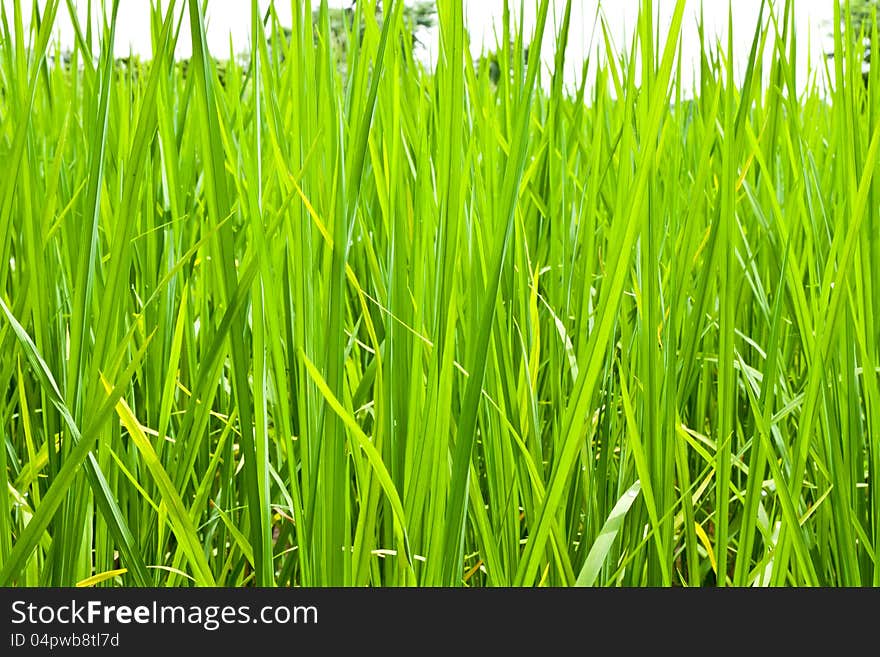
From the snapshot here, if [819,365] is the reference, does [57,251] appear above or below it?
above

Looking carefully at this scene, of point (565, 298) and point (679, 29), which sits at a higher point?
point (679, 29)

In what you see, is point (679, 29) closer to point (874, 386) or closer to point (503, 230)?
point (503, 230)

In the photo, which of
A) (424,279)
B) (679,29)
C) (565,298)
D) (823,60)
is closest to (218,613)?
(424,279)

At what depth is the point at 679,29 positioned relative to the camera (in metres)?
0.53

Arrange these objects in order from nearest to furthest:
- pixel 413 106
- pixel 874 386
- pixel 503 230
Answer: pixel 503 230 < pixel 874 386 < pixel 413 106

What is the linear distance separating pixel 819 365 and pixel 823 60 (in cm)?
60

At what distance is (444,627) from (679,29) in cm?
46

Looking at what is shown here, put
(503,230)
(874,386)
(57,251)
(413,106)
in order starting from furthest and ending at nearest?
1. (413,106)
2. (57,251)
3. (874,386)
4. (503,230)

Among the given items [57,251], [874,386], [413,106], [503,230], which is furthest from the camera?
[413,106]

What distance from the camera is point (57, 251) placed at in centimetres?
76

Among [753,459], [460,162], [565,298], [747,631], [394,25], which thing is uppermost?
[394,25]

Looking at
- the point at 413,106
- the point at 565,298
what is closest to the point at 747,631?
the point at 565,298

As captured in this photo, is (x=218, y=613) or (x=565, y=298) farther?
(x=565, y=298)

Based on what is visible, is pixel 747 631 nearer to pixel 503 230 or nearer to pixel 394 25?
pixel 503 230
